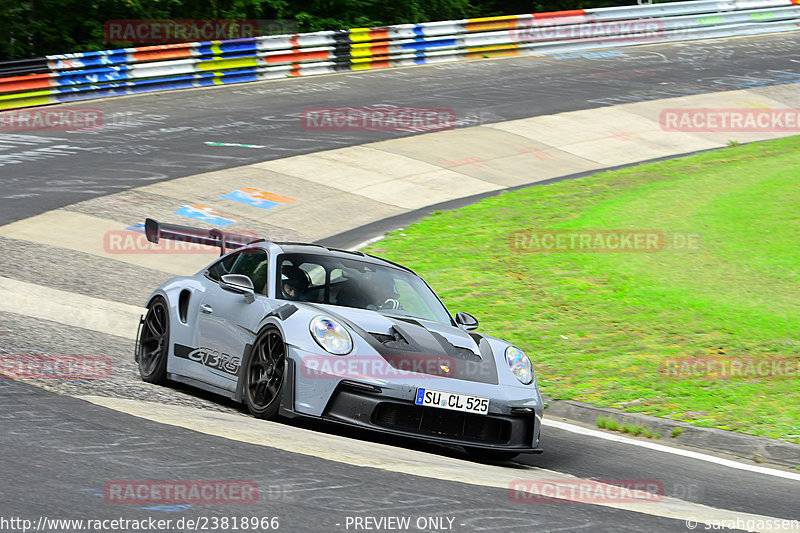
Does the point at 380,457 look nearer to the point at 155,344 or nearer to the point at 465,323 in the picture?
the point at 465,323

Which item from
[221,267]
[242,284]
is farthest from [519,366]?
[221,267]

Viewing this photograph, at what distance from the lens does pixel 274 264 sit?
26.1 ft

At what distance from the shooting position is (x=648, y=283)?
12.4 m

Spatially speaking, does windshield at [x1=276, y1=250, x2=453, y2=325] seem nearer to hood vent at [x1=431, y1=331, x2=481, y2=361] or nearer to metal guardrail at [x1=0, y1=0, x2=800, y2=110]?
hood vent at [x1=431, y1=331, x2=481, y2=361]

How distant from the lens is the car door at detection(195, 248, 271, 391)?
7574 mm

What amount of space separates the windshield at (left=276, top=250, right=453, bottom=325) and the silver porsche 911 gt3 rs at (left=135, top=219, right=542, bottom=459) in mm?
11

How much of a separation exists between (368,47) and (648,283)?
16.7 meters

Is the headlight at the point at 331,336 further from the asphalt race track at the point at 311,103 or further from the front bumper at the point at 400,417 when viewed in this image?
the asphalt race track at the point at 311,103

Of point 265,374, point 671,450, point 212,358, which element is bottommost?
point 671,450

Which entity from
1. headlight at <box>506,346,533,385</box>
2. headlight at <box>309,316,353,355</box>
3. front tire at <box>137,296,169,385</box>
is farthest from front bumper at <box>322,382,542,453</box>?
front tire at <box>137,296,169,385</box>

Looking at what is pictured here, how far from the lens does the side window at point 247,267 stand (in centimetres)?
796

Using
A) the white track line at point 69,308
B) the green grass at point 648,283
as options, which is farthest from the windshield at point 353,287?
the white track line at point 69,308

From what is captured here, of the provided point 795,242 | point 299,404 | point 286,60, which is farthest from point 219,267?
point 286,60

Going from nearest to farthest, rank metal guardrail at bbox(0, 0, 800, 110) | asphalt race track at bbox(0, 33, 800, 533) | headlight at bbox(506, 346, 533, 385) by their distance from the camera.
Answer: asphalt race track at bbox(0, 33, 800, 533)
headlight at bbox(506, 346, 533, 385)
metal guardrail at bbox(0, 0, 800, 110)
